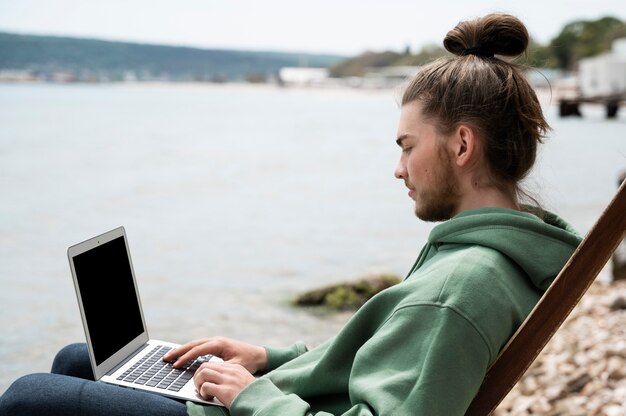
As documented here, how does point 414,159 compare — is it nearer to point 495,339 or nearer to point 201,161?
point 495,339

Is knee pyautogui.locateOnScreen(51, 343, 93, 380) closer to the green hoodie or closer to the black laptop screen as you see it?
the black laptop screen

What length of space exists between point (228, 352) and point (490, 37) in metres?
1.08

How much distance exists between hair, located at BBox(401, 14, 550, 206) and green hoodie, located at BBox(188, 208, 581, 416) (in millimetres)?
A: 148

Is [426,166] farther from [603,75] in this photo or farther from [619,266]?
[603,75]

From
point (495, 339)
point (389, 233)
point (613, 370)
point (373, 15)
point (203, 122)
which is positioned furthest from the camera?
point (373, 15)

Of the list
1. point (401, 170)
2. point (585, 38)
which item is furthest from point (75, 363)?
point (585, 38)

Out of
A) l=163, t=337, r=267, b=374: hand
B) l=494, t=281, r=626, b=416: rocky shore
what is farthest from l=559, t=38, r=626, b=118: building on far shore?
l=163, t=337, r=267, b=374: hand

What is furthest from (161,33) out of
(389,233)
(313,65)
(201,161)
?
(389,233)

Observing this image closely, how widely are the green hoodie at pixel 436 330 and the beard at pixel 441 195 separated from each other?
0.08 metres

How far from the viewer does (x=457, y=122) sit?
72.6 inches

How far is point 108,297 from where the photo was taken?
2176 mm

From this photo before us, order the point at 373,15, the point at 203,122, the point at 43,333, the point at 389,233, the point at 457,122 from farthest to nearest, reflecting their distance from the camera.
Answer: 1. the point at 373,15
2. the point at 203,122
3. the point at 389,233
4. the point at 43,333
5. the point at 457,122

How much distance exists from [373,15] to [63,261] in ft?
355

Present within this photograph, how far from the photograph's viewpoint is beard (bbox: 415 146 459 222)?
6.13 ft
